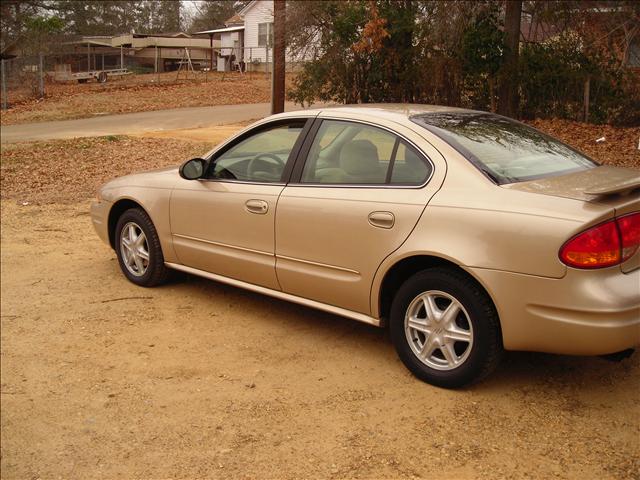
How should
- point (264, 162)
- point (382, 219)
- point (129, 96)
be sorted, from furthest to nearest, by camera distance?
point (129, 96) → point (264, 162) → point (382, 219)

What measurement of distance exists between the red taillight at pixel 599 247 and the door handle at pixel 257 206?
2.05 meters

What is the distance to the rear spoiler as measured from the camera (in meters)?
3.58

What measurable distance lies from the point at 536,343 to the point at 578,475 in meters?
0.72

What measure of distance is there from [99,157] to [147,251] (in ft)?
23.9

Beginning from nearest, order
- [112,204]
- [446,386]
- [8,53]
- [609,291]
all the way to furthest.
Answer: [609,291] → [446,386] → [112,204] → [8,53]

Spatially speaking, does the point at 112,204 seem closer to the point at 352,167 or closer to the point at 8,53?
the point at 352,167

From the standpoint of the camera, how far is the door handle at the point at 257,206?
4.89 m

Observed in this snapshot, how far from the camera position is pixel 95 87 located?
31.8 m

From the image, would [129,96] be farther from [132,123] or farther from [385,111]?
[385,111]

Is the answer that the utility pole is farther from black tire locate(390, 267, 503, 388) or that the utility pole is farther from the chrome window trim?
black tire locate(390, 267, 503, 388)

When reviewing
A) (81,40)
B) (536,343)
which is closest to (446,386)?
(536,343)

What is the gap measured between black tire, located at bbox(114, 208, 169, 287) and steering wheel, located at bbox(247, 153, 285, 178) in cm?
110

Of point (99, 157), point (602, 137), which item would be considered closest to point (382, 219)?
point (99, 157)

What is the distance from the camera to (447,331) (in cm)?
398
